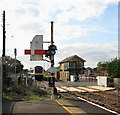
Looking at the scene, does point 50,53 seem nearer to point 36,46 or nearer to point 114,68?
point 36,46

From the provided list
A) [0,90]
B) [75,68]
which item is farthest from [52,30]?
[75,68]

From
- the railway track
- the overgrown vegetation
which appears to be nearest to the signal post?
the railway track

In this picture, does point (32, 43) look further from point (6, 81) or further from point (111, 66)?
point (111, 66)

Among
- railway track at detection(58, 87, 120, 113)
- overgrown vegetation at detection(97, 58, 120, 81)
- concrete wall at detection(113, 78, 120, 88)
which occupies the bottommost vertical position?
railway track at detection(58, 87, 120, 113)

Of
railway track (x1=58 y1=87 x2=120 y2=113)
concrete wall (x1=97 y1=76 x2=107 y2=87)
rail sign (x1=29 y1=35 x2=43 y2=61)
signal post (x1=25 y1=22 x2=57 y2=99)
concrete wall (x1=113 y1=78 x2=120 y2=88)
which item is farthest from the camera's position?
concrete wall (x1=97 y1=76 x2=107 y2=87)

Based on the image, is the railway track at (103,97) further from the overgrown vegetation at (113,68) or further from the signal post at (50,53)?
the overgrown vegetation at (113,68)

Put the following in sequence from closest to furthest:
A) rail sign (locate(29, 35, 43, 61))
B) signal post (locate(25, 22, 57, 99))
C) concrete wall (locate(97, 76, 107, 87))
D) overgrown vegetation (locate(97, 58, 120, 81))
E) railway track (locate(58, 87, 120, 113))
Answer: railway track (locate(58, 87, 120, 113)) → signal post (locate(25, 22, 57, 99)) → rail sign (locate(29, 35, 43, 61)) → concrete wall (locate(97, 76, 107, 87)) → overgrown vegetation (locate(97, 58, 120, 81))

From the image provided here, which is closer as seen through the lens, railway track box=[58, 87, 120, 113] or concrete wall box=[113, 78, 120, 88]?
railway track box=[58, 87, 120, 113]

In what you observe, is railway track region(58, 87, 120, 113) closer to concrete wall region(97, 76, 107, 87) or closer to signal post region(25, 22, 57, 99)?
signal post region(25, 22, 57, 99)

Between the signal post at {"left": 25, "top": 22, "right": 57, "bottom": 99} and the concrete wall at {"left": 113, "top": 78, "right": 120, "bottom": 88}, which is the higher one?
the signal post at {"left": 25, "top": 22, "right": 57, "bottom": 99}

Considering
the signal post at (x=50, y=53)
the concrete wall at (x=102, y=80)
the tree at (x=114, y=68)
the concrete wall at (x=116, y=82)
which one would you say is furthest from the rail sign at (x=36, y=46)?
the tree at (x=114, y=68)

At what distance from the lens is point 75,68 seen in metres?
60.4

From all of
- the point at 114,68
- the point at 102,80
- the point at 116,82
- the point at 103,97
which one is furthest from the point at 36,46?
the point at 114,68

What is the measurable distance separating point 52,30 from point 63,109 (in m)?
5.64
